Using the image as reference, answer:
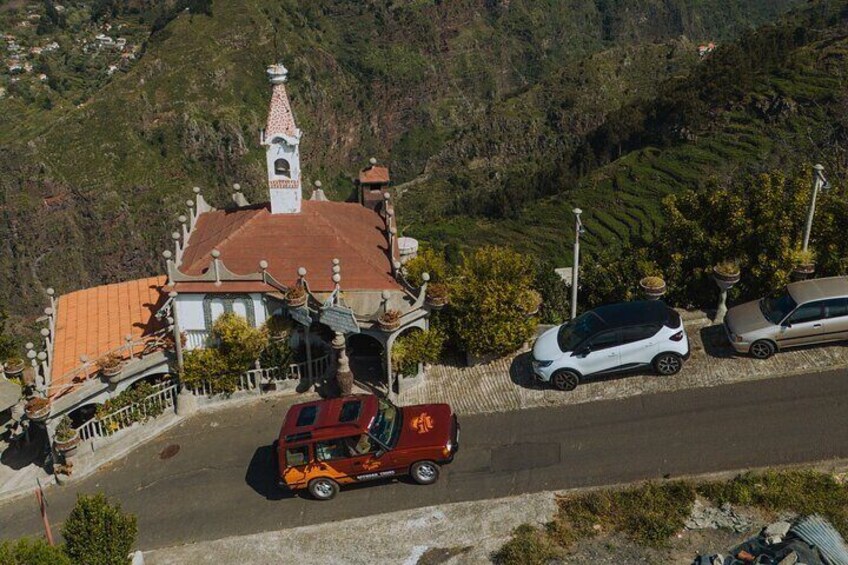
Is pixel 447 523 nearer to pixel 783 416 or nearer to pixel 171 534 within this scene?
pixel 171 534

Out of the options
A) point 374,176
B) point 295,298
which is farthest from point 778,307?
point 374,176

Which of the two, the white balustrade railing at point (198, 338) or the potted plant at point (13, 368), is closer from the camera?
the white balustrade railing at point (198, 338)

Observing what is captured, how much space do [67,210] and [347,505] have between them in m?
79.7

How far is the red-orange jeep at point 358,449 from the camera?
1655cm

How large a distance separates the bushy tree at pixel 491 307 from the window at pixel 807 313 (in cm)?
645

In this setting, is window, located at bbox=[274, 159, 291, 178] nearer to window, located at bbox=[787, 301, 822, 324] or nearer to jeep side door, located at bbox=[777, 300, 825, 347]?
jeep side door, located at bbox=[777, 300, 825, 347]

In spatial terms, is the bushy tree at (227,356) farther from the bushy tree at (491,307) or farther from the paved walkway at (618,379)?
the bushy tree at (491,307)

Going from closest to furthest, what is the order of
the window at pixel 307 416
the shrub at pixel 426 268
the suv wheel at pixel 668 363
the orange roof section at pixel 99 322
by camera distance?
1. the window at pixel 307 416
2. the suv wheel at pixel 668 363
3. the orange roof section at pixel 99 322
4. the shrub at pixel 426 268

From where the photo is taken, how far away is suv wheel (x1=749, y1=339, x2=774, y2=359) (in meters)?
19.1

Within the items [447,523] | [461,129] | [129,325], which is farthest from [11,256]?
[461,129]

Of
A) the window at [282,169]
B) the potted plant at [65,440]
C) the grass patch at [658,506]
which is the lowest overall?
the grass patch at [658,506]

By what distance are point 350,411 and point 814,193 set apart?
12960 millimetres

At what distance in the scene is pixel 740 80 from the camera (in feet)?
240

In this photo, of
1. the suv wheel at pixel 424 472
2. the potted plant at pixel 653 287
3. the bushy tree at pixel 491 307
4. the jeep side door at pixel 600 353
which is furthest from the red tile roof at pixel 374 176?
the suv wheel at pixel 424 472
